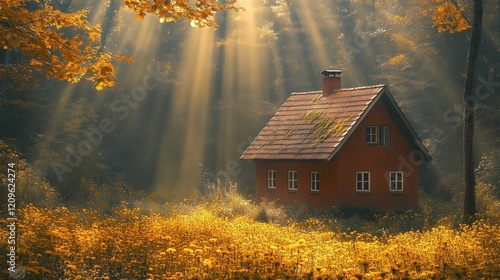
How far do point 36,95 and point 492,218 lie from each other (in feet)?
87.0

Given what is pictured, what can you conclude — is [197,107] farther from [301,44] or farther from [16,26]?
[16,26]

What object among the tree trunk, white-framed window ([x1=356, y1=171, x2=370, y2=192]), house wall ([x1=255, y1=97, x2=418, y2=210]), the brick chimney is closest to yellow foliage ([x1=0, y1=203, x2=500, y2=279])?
the tree trunk

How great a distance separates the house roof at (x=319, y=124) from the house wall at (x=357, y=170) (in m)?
0.62

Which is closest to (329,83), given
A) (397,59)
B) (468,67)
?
(397,59)

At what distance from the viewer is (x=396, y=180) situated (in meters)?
33.6

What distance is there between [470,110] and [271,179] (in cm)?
1431

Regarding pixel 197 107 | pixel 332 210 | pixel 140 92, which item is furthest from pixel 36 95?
pixel 332 210

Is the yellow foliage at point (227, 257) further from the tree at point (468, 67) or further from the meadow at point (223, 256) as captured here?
the tree at point (468, 67)

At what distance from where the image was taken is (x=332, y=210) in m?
31.2

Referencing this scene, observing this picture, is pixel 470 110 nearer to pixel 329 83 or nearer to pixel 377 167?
pixel 377 167

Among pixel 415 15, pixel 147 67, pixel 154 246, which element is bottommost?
pixel 154 246

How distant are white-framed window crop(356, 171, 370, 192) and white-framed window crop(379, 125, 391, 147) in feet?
6.15

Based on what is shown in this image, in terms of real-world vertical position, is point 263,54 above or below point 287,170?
above

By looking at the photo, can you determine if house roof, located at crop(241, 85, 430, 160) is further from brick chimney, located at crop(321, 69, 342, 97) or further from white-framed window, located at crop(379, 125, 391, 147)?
white-framed window, located at crop(379, 125, 391, 147)
